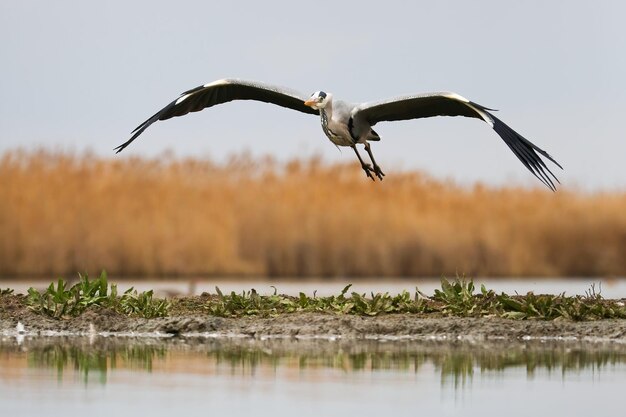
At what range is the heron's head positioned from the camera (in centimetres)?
1448

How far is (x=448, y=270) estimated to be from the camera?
826 inches

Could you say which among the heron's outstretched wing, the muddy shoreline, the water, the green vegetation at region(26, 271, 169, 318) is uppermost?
the heron's outstretched wing

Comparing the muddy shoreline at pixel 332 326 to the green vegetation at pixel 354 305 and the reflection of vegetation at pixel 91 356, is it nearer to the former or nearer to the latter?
the green vegetation at pixel 354 305

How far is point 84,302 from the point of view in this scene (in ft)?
44.5

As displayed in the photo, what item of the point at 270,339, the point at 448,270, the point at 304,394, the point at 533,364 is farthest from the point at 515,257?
the point at 304,394

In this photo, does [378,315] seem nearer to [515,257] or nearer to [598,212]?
[515,257]

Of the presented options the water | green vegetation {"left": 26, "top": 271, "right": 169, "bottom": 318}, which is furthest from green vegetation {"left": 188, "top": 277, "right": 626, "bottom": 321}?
the water

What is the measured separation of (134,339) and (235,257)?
818cm

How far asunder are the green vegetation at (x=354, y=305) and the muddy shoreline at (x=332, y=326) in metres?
0.17

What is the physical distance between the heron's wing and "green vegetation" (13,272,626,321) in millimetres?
1877

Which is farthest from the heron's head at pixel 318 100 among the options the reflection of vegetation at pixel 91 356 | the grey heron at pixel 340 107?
the reflection of vegetation at pixel 91 356

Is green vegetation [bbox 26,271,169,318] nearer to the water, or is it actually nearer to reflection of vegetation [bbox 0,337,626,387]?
the water

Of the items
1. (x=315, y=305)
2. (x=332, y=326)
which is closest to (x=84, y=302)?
(x=315, y=305)

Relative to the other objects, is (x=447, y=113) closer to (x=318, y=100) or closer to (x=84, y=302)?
(x=318, y=100)
